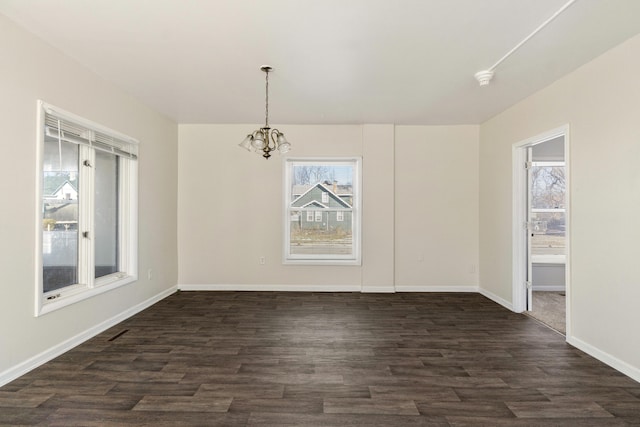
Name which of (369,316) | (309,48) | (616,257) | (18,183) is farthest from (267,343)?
(616,257)

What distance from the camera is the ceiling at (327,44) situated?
2201 mm

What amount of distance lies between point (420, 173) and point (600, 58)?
262 centimetres

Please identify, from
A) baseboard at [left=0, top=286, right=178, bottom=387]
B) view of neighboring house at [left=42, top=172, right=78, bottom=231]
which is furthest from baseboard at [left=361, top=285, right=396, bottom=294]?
view of neighboring house at [left=42, top=172, right=78, bottom=231]

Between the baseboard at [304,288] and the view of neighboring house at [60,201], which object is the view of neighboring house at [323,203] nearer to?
the baseboard at [304,288]

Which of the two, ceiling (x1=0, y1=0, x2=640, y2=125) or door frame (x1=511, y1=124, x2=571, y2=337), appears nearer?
ceiling (x1=0, y1=0, x2=640, y2=125)

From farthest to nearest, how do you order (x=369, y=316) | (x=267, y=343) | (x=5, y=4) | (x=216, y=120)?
(x=216, y=120), (x=369, y=316), (x=267, y=343), (x=5, y=4)

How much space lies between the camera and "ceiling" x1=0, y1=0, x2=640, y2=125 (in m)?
2.20

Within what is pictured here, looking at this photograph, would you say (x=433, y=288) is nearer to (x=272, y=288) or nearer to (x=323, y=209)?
(x=323, y=209)

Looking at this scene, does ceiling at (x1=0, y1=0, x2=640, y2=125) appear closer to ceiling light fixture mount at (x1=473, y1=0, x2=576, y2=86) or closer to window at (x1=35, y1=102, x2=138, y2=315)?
ceiling light fixture mount at (x1=473, y1=0, x2=576, y2=86)

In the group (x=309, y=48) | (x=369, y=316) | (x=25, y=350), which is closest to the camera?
(x=25, y=350)

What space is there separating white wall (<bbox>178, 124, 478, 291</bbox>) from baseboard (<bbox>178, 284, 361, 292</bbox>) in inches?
0.6

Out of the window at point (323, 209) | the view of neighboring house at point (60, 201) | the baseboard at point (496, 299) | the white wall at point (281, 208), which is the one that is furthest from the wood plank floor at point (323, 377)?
the window at point (323, 209)

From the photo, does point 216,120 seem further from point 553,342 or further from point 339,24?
point 553,342

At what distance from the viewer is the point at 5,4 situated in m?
2.20
